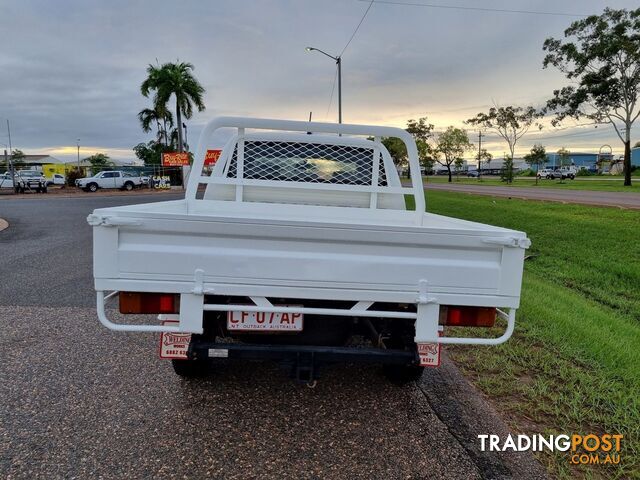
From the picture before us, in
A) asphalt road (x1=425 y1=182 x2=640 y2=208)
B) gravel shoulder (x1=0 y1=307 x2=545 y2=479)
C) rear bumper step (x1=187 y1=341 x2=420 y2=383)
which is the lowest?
gravel shoulder (x1=0 y1=307 x2=545 y2=479)

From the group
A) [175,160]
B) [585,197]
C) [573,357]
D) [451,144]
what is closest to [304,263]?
[573,357]

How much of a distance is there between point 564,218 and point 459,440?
1126cm

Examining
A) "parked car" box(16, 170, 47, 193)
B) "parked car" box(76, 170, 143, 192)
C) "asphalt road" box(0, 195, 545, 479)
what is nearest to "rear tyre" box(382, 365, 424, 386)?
"asphalt road" box(0, 195, 545, 479)

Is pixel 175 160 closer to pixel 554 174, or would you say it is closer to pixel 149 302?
pixel 149 302

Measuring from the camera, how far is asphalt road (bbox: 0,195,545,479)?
2.62 meters

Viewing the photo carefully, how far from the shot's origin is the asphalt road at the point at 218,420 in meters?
2.62

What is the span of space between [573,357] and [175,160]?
3730 centimetres

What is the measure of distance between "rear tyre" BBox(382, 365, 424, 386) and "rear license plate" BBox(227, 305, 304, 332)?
1.22 metres

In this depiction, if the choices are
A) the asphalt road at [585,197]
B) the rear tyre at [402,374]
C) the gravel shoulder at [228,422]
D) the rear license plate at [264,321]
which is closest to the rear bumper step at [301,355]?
the rear license plate at [264,321]

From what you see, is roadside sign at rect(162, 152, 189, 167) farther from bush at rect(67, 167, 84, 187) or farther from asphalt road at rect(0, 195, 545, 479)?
asphalt road at rect(0, 195, 545, 479)

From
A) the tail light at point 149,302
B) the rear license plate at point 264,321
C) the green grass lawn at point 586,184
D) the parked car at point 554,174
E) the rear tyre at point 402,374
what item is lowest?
the rear tyre at point 402,374

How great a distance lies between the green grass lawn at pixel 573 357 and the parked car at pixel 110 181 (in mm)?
35255

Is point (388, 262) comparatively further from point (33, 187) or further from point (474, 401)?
point (33, 187)

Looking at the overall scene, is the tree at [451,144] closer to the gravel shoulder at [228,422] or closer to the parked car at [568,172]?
the parked car at [568,172]
